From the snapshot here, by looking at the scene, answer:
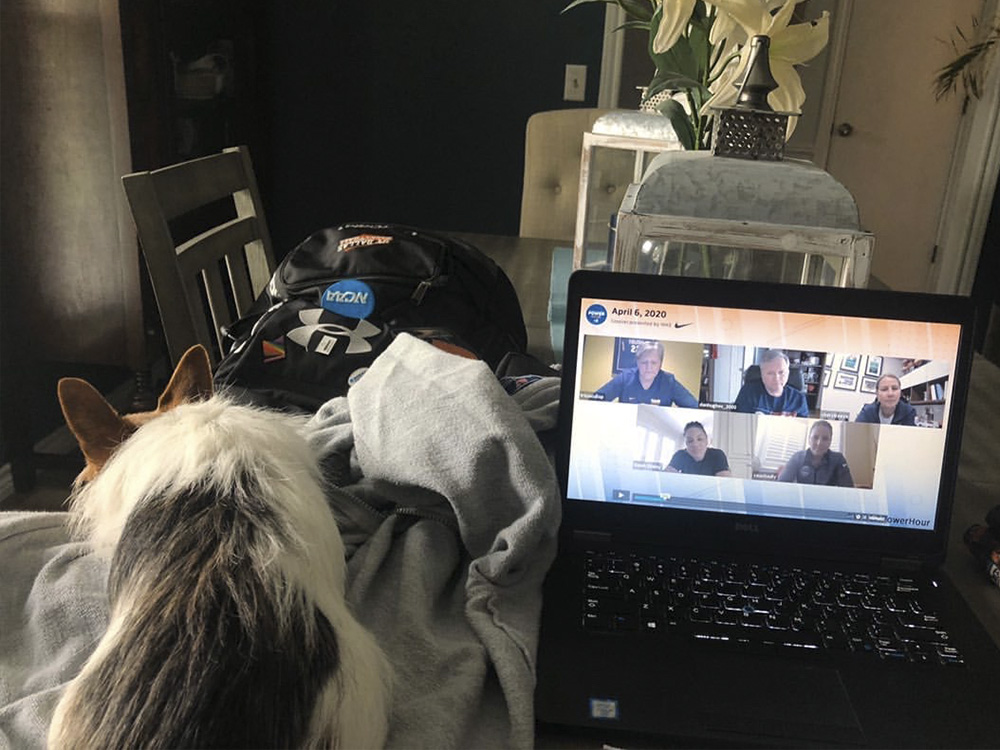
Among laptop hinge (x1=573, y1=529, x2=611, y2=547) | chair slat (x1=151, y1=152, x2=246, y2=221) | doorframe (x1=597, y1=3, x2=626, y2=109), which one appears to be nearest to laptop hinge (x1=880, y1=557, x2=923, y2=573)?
laptop hinge (x1=573, y1=529, x2=611, y2=547)

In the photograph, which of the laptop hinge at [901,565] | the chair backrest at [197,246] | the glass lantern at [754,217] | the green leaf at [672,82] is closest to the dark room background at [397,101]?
the chair backrest at [197,246]

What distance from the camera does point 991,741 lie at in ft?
1.98

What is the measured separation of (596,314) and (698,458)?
0.16 m

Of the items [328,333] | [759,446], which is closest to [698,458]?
[759,446]

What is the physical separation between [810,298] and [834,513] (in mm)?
192

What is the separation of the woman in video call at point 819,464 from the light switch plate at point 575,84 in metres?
2.68

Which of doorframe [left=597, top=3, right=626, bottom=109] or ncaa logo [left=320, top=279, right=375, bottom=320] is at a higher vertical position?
doorframe [left=597, top=3, right=626, bottom=109]

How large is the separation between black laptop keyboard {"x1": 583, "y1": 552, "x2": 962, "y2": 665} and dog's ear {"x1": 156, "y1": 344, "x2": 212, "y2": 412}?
37 cm

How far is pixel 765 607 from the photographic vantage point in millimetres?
726

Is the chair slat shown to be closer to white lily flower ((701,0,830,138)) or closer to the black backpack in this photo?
the black backpack

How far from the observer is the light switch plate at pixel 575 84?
3.22 metres

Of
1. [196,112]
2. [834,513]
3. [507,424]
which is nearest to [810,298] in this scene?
[834,513]

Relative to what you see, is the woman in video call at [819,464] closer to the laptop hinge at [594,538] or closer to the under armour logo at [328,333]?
the laptop hinge at [594,538]

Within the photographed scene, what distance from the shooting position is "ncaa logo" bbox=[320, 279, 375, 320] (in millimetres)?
1271
